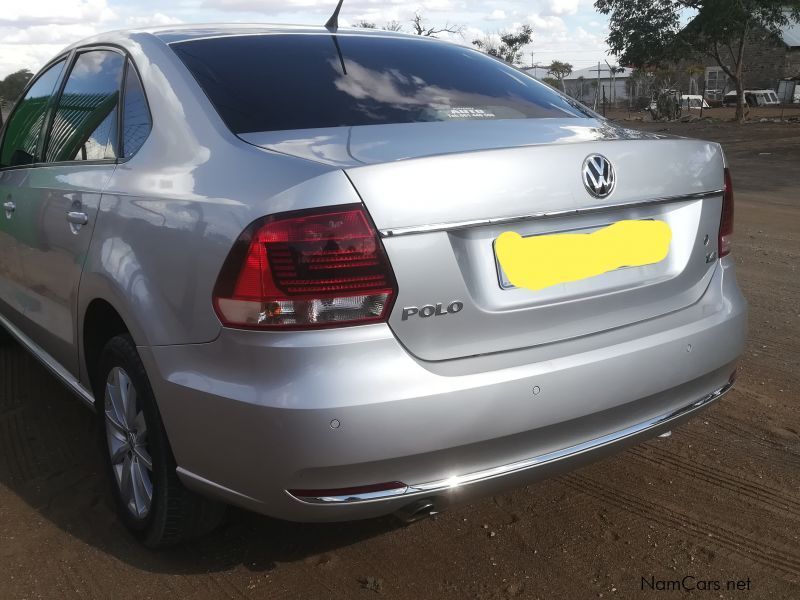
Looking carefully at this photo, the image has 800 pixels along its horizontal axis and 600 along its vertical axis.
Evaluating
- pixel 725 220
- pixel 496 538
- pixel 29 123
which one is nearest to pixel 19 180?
pixel 29 123

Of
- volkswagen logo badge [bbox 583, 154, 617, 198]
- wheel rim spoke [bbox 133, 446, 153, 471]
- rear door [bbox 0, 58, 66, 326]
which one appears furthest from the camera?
rear door [bbox 0, 58, 66, 326]

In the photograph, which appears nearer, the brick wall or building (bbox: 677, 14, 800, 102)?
building (bbox: 677, 14, 800, 102)

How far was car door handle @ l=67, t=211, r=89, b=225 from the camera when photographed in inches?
113

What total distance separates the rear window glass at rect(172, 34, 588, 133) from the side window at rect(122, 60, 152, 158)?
20 centimetres

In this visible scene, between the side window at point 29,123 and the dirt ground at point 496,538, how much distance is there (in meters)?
1.32

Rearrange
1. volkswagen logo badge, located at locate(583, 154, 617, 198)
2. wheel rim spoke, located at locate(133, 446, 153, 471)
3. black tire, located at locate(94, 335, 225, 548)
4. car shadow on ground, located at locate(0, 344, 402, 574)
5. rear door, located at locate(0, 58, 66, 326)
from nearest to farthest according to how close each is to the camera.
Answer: volkswagen logo badge, located at locate(583, 154, 617, 198)
black tire, located at locate(94, 335, 225, 548)
wheel rim spoke, located at locate(133, 446, 153, 471)
car shadow on ground, located at locate(0, 344, 402, 574)
rear door, located at locate(0, 58, 66, 326)

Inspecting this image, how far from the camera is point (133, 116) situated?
113 inches

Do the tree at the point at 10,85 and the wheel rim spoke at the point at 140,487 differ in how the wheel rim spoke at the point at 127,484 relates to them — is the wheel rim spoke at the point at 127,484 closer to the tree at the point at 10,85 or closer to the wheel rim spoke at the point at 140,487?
the wheel rim spoke at the point at 140,487

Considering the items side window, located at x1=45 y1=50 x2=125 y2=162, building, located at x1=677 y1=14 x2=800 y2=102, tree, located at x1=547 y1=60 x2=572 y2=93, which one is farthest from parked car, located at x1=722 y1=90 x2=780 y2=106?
side window, located at x1=45 y1=50 x2=125 y2=162

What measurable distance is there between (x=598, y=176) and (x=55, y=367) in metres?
2.38

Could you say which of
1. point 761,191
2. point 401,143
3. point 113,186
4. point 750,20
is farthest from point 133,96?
point 750,20

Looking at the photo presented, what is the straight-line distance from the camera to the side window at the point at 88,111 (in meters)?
3.06

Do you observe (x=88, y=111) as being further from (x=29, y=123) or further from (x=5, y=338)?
(x=5, y=338)

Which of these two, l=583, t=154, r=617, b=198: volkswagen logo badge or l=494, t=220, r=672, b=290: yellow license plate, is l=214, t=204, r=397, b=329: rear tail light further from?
l=583, t=154, r=617, b=198: volkswagen logo badge
